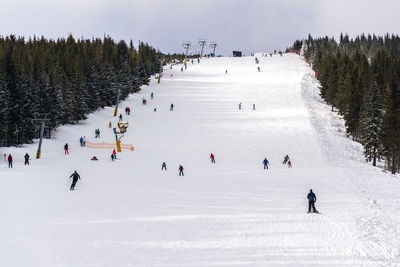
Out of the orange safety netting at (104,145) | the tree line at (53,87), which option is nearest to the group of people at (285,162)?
the orange safety netting at (104,145)

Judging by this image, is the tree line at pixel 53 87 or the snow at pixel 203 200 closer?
the snow at pixel 203 200

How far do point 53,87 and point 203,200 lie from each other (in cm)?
3333

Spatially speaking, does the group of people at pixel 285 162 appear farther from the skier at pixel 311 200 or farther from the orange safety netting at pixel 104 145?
the skier at pixel 311 200

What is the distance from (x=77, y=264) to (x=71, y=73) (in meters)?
47.4

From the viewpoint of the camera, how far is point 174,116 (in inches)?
2329

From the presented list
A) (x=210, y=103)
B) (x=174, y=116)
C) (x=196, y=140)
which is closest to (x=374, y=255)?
(x=196, y=140)

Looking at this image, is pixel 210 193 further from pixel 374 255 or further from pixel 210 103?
pixel 210 103

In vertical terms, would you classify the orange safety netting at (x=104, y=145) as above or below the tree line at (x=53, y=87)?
below

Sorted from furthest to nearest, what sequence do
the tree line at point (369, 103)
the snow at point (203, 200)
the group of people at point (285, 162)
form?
the tree line at point (369, 103)
the group of people at point (285, 162)
the snow at point (203, 200)

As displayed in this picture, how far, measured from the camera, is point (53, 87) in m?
49.0

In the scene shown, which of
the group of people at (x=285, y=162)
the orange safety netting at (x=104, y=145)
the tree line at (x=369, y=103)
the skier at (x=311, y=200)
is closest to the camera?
the skier at (x=311, y=200)

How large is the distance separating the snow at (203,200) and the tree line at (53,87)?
9.24 ft

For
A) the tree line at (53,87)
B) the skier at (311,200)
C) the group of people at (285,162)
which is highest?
the tree line at (53,87)

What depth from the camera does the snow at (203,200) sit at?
13.4 meters
